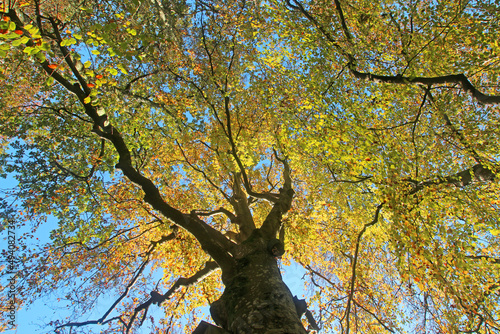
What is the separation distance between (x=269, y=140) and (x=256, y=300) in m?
6.51

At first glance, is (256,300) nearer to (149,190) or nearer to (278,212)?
(149,190)

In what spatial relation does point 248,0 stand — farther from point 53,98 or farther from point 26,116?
point 26,116

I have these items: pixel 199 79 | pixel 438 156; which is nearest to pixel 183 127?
pixel 199 79

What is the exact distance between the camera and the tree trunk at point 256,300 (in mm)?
3258

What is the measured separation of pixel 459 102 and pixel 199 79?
7.79m

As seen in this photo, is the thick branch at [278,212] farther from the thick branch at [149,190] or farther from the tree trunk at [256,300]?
the thick branch at [149,190]

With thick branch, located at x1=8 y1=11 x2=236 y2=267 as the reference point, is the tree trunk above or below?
below

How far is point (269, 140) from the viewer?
941 cm

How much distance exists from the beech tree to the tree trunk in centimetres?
7

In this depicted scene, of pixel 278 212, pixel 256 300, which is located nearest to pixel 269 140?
pixel 278 212

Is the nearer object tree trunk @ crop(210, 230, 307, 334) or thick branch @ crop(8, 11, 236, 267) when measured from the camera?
tree trunk @ crop(210, 230, 307, 334)

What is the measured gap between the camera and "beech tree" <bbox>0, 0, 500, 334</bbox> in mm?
5352

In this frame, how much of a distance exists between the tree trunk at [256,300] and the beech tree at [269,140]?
7 centimetres

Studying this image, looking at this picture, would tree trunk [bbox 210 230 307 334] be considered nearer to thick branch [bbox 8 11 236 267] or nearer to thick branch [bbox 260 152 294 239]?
thick branch [bbox 8 11 236 267]
